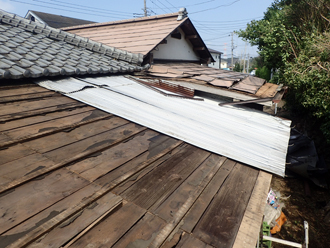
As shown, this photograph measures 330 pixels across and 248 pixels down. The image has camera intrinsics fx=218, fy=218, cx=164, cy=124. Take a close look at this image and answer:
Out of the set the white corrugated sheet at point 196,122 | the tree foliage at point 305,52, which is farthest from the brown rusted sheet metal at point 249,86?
Result: the tree foliage at point 305,52

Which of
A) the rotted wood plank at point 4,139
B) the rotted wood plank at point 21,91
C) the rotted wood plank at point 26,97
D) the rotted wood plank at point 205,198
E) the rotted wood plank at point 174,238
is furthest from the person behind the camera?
the rotted wood plank at point 21,91

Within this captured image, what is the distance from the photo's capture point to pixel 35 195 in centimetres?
171

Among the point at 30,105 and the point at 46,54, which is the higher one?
the point at 46,54

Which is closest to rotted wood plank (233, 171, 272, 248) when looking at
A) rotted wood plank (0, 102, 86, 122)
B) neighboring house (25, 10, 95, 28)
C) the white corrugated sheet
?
the white corrugated sheet

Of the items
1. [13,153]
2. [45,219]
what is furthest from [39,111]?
[45,219]

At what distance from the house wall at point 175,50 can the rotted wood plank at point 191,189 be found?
23.2 feet

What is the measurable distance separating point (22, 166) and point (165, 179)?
1.35 m

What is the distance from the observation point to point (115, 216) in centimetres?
169

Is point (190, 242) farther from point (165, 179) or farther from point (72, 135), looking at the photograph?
point (72, 135)

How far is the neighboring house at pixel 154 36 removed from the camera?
8102mm

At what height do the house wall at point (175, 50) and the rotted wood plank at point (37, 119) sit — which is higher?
the house wall at point (175, 50)

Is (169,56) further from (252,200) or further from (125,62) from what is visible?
(252,200)

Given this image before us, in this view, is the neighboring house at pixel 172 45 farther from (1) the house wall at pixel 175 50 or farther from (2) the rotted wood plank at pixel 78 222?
(2) the rotted wood plank at pixel 78 222

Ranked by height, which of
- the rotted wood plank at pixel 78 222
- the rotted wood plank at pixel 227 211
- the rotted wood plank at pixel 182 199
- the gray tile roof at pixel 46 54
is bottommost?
the rotted wood plank at pixel 227 211
